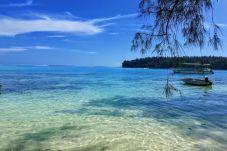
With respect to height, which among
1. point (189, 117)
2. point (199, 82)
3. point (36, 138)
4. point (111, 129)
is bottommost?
point (199, 82)

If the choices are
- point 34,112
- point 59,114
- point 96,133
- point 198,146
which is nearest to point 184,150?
point 198,146

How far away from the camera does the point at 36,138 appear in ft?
30.9

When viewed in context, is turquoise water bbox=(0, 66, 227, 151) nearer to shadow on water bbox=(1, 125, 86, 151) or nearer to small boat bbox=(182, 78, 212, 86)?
shadow on water bbox=(1, 125, 86, 151)

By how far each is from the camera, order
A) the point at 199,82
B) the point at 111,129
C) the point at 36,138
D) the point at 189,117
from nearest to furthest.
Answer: the point at 36,138 → the point at 111,129 → the point at 189,117 → the point at 199,82

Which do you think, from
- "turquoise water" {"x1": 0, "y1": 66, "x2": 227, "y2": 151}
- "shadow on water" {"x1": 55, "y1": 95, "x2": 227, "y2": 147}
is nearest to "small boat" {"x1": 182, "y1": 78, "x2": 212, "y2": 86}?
"shadow on water" {"x1": 55, "y1": 95, "x2": 227, "y2": 147}

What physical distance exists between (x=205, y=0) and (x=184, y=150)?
4.92 metres

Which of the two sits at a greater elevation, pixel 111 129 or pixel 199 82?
pixel 111 129

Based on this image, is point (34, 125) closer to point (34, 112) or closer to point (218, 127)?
point (34, 112)

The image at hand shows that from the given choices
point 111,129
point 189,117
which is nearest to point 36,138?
point 111,129

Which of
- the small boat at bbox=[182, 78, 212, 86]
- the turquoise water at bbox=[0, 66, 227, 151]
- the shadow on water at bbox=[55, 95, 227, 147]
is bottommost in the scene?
the small boat at bbox=[182, 78, 212, 86]

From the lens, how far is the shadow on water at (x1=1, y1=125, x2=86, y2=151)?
8461 millimetres

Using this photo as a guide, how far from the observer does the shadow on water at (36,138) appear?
8.46 meters

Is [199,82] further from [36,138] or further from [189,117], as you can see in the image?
[36,138]

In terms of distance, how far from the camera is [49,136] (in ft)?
31.7
